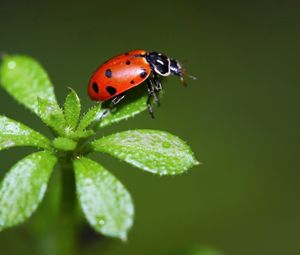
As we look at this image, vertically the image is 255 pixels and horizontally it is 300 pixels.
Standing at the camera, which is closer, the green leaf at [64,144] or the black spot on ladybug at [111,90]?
the green leaf at [64,144]

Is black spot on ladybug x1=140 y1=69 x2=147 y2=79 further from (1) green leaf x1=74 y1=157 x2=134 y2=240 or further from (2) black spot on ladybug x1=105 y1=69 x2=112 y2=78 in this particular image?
(1) green leaf x1=74 y1=157 x2=134 y2=240

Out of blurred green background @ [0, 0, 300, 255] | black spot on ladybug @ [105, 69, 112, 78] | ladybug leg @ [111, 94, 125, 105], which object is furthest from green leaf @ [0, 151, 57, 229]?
blurred green background @ [0, 0, 300, 255]

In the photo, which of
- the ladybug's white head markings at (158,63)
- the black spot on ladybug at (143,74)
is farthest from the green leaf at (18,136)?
the ladybug's white head markings at (158,63)

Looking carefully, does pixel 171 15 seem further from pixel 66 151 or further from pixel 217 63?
pixel 66 151

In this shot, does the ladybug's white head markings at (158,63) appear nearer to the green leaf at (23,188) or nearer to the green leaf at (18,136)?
the green leaf at (18,136)

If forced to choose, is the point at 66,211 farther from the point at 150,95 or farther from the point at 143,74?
the point at 143,74

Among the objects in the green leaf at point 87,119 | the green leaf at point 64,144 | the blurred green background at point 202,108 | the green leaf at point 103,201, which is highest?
the green leaf at point 64,144

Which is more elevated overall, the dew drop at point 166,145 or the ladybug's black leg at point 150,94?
the dew drop at point 166,145
